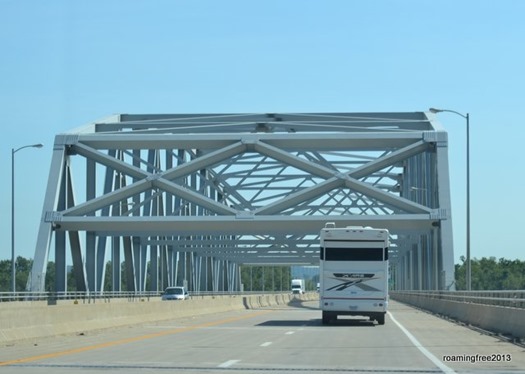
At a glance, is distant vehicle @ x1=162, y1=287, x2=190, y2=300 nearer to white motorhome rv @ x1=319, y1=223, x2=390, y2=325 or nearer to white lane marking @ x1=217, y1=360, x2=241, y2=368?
white motorhome rv @ x1=319, y1=223, x2=390, y2=325

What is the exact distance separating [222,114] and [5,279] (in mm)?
116498

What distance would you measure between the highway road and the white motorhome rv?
5.67 meters

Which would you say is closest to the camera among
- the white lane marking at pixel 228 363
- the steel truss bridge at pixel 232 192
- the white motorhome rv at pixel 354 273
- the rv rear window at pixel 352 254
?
the white lane marking at pixel 228 363

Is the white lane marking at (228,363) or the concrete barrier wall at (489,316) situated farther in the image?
the concrete barrier wall at (489,316)

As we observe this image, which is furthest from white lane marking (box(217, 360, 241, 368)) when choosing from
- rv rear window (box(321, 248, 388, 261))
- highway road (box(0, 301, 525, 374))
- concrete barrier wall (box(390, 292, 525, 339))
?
rv rear window (box(321, 248, 388, 261))

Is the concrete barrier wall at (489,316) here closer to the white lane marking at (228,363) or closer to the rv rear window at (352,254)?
the rv rear window at (352,254)

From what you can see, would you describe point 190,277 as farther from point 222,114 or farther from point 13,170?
point 13,170

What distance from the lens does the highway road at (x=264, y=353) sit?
680 inches

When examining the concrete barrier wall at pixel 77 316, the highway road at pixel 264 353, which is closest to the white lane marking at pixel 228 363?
the highway road at pixel 264 353

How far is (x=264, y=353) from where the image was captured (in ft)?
67.8

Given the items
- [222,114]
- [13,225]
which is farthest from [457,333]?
[222,114]

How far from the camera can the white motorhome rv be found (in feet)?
119

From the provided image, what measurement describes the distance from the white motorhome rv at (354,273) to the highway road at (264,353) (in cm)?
567

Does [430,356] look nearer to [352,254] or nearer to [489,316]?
[489,316]
